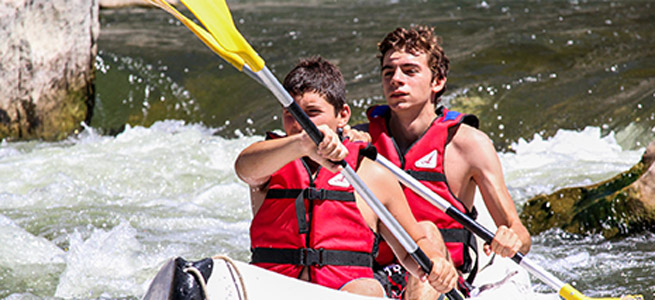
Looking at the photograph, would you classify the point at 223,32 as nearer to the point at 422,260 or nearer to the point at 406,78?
the point at 422,260

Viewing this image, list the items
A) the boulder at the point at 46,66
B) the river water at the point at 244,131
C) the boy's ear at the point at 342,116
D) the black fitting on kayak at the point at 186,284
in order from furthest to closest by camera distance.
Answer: the boulder at the point at 46,66, the river water at the point at 244,131, the boy's ear at the point at 342,116, the black fitting on kayak at the point at 186,284

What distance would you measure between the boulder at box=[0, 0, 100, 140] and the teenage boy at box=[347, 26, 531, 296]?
4822 mm

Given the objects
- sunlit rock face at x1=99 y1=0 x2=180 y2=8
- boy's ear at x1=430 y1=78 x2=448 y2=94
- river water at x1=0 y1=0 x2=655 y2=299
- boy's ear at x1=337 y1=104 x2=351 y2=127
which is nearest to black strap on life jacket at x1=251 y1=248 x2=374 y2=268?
boy's ear at x1=337 y1=104 x2=351 y2=127

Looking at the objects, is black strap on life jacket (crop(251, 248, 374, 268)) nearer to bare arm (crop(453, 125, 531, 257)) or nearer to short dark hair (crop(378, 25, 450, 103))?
bare arm (crop(453, 125, 531, 257))

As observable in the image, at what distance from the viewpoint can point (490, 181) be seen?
309 centimetres

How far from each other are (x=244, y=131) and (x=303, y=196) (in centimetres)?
500

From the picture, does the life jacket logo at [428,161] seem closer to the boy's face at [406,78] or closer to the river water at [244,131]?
the boy's face at [406,78]

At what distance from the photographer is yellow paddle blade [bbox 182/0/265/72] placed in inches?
87.4

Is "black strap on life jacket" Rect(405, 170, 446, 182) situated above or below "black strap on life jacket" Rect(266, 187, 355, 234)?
below

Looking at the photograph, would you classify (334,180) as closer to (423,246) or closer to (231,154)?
(423,246)

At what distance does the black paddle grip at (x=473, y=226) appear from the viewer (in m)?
2.88

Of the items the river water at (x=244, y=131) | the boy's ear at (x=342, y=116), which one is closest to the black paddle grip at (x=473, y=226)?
the boy's ear at (x=342, y=116)

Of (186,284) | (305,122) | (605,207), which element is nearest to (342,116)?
(305,122)

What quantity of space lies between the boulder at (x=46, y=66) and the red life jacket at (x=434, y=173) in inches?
190
